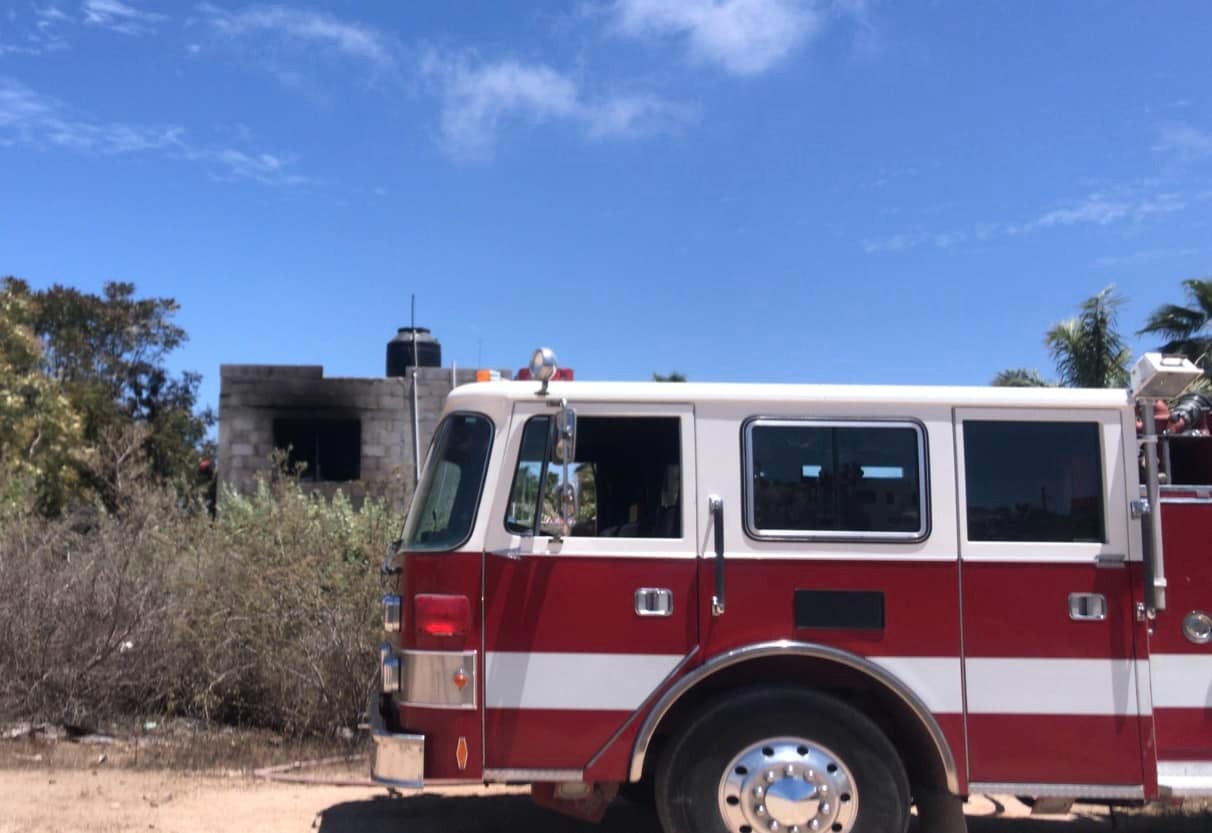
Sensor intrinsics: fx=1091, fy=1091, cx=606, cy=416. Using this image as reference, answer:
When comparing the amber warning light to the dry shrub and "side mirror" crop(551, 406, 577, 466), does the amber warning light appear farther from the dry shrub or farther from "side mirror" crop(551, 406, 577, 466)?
the dry shrub

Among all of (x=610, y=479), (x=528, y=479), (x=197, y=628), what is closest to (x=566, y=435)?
(x=528, y=479)

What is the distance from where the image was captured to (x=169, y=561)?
31.3 feet

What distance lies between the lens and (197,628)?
9.25 metres

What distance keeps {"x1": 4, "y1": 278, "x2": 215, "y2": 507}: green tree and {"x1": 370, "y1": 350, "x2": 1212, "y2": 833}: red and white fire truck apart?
2886 cm

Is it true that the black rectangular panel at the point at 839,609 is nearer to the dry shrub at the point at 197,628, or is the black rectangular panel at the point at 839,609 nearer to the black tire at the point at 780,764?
the black tire at the point at 780,764

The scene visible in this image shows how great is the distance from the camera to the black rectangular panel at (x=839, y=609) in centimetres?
509

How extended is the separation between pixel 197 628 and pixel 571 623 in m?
5.37

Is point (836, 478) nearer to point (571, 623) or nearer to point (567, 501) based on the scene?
point (567, 501)

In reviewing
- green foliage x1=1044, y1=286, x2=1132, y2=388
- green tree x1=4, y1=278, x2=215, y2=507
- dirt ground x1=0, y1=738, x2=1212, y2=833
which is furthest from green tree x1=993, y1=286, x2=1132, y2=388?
green tree x1=4, y1=278, x2=215, y2=507

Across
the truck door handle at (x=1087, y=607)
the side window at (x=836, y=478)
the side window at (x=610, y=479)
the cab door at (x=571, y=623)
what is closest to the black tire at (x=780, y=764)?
the cab door at (x=571, y=623)

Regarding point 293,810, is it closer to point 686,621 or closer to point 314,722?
point 314,722

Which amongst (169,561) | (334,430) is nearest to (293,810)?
(169,561)

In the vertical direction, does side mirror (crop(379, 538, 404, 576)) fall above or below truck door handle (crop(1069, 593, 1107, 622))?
above

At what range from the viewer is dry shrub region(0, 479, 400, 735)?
880 centimetres
